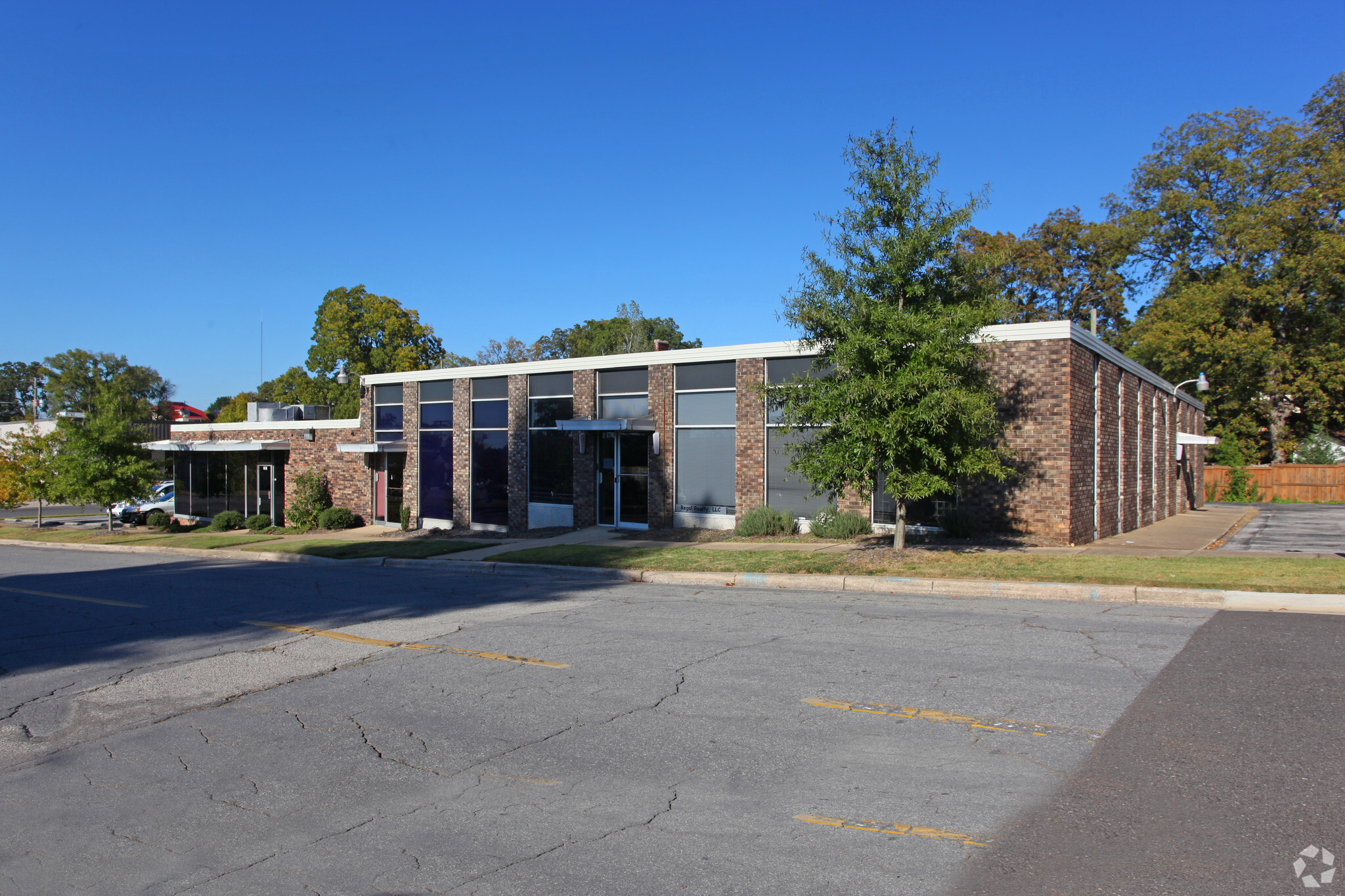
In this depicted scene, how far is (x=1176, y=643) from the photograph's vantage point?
839 cm

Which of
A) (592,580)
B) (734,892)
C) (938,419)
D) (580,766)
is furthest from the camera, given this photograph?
(592,580)

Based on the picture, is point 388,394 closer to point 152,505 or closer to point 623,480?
point 623,480

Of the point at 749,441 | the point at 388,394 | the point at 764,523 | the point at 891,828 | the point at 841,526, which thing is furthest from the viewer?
the point at 388,394

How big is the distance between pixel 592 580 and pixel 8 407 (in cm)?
13417

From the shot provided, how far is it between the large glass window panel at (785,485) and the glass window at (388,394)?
1307 cm

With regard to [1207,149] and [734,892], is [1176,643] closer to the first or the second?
[734,892]

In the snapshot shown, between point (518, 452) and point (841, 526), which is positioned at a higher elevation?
point (518, 452)

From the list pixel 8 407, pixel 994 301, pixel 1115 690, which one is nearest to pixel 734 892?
pixel 1115 690

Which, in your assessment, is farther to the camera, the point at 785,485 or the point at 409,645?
the point at 785,485

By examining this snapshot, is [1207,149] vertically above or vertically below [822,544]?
above

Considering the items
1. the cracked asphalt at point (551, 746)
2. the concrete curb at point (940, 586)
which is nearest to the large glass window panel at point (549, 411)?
the concrete curb at point (940, 586)

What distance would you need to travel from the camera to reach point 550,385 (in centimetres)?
2409

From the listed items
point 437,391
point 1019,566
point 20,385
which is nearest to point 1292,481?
point 1019,566

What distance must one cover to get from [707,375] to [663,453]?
7.37 feet
